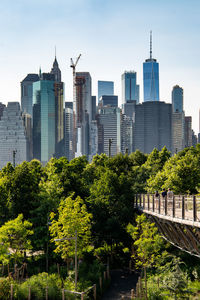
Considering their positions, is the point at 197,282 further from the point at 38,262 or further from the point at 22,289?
the point at 38,262

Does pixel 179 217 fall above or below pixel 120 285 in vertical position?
above

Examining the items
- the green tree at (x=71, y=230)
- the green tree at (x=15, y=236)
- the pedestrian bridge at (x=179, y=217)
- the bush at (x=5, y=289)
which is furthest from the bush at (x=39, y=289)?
the pedestrian bridge at (x=179, y=217)

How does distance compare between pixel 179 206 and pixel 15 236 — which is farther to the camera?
pixel 15 236

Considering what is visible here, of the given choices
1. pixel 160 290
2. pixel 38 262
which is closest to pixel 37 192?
pixel 38 262

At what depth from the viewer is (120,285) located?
36.9m

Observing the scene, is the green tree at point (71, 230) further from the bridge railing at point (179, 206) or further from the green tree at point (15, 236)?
the bridge railing at point (179, 206)

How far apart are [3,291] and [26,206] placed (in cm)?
1327

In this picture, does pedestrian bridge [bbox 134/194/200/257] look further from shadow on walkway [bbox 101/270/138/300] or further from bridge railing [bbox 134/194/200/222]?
shadow on walkway [bbox 101/270/138/300]

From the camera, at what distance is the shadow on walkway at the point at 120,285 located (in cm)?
3447

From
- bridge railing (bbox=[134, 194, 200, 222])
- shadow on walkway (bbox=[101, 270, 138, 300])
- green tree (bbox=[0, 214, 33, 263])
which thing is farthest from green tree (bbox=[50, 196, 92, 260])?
bridge railing (bbox=[134, 194, 200, 222])

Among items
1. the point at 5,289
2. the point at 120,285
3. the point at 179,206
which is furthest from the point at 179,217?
the point at 5,289

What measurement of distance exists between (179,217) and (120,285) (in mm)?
13109

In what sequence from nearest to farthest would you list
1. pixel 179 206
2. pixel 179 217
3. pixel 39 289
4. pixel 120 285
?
pixel 179 217 < pixel 179 206 < pixel 39 289 < pixel 120 285

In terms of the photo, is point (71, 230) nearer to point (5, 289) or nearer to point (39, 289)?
point (39, 289)
